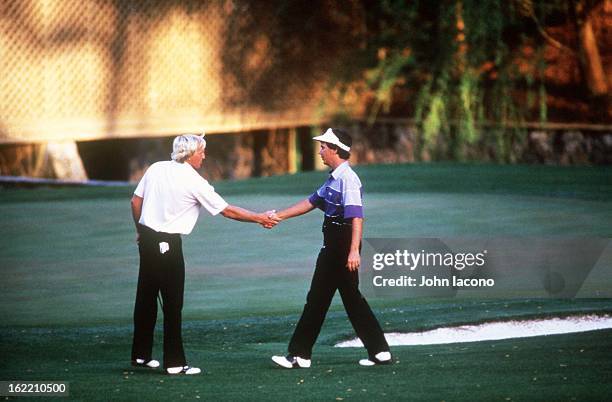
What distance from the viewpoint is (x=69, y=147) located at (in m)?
18.2

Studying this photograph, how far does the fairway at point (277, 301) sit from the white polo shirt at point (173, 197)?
2.67 feet

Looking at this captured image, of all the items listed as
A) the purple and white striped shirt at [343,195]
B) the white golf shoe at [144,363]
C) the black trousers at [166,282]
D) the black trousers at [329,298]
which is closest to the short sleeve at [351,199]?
the purple and white striped shirt at [343,195]

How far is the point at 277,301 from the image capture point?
10586 mm

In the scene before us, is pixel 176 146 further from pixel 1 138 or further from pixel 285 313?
pixel 1 138

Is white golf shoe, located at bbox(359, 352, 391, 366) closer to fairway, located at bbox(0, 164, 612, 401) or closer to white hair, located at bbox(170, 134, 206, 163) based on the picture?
fairway, located at bbox(0, 164, 612, 401)

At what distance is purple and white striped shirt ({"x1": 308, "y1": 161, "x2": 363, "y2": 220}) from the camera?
7520 mm

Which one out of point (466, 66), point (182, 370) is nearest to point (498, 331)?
point (182, 370)

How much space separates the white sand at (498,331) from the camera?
9.24 meters

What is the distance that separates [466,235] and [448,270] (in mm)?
1515

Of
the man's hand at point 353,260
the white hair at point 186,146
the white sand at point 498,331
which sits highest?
the white hair at point 186,146

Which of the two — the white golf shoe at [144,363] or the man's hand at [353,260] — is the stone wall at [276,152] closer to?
the white golf shoe at [144,363]

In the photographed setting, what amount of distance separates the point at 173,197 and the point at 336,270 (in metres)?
0.96

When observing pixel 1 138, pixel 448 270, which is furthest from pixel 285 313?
pixel 1 138

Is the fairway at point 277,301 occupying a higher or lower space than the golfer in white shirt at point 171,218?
lower
